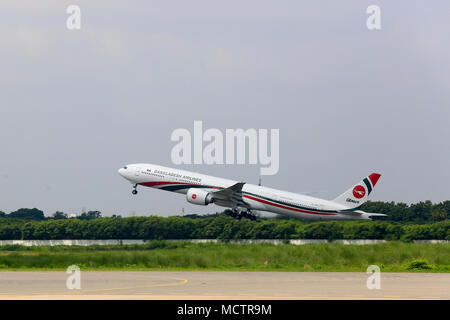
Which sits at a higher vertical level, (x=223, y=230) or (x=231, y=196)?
(x=231, y=196)

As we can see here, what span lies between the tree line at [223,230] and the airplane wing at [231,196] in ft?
7.22

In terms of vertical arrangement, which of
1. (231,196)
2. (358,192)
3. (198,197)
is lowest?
(198,197)

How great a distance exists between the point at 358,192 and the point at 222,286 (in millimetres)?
53984

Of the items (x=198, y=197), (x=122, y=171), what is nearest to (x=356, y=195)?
(x=198, y=197)

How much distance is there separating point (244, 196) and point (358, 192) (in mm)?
13009

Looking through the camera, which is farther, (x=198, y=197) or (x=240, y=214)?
(x=240, y=214)

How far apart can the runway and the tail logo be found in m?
41.9

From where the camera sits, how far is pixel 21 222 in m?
97.6

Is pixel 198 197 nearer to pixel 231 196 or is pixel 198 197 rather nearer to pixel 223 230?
pixel 231 196

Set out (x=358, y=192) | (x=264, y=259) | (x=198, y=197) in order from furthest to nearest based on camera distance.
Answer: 1. (x=358, y=192)
2. (x=198, y=197)
3. (x=264, y=259)

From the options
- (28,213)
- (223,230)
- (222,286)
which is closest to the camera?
(222,286)

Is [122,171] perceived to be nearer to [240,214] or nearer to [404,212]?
[240,214]

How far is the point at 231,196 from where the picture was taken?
91875mm
